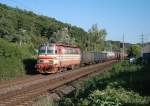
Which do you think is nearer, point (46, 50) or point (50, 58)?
point (50, 58)

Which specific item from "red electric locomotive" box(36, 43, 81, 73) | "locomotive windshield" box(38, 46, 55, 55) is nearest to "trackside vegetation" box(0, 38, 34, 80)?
"red electric locomotive" box(36, 43, 81, 73)

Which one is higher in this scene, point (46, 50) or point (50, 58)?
point (46, 50)

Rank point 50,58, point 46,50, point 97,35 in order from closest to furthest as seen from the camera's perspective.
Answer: point 50,58
point 46,50
point 97,35

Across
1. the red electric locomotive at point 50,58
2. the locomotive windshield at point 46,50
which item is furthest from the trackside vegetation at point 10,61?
the locomotive windshield at point 46,50

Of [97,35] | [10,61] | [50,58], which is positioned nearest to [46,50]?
[50,58]

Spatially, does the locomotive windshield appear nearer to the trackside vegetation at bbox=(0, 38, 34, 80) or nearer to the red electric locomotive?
the red electric locomotive

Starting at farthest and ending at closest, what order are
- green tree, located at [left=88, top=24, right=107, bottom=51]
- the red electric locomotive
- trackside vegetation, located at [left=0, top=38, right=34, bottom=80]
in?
green tree, located at [left=88, top=24, right=107, bottom=51] → the red electric locomotive → trackside vegetation, located at [left=0, top=38, right=34, bottom=80]

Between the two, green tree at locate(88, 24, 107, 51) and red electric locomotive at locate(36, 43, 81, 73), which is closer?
red electric locomotive at locate(36, 43, 81, 73)

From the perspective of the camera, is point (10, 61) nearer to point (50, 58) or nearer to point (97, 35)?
point (50, 58)

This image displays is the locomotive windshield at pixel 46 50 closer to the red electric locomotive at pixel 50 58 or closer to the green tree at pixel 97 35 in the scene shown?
the red electric locomotive at pixel 50 58

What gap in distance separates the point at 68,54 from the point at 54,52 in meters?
5.92

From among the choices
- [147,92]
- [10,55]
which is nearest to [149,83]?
[147,92]

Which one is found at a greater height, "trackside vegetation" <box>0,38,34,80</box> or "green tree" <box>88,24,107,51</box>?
"green tree" <box>88,24,107,51</box>

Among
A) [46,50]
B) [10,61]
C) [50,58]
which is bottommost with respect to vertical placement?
[10,61]
